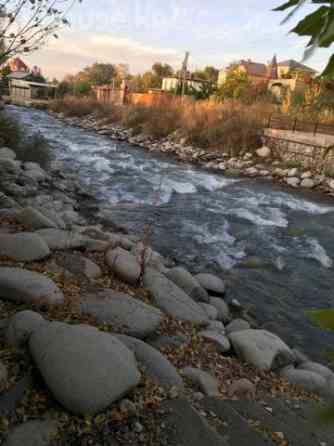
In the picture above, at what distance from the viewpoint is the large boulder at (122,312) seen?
3324mm

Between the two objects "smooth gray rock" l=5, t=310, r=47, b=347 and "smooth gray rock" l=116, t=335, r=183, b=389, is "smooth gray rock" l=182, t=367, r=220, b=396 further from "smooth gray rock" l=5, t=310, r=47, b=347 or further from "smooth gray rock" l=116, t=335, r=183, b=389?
"smooth gray rock" l=5, t=310, r=47, b=347

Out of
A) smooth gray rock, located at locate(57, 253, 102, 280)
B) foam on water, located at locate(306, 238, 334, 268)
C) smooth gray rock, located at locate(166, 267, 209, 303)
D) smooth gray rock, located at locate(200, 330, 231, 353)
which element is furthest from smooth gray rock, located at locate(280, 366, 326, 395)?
foam on water, located at locate(306, 238, 334, 268)

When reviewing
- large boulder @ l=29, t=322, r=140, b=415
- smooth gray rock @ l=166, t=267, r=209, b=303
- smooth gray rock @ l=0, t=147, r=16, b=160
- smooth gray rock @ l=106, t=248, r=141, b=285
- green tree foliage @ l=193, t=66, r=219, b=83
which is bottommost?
smooth gray rock @ l=166, t=267, r=209, b=303

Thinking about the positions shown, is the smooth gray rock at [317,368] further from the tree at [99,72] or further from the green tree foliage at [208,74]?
the tree at [99,72]

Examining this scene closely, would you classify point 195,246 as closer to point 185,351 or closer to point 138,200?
point 138,200

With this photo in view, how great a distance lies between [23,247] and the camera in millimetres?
4035

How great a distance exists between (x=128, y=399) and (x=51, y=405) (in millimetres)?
431

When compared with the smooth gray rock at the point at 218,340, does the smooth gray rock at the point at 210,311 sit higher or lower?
lower

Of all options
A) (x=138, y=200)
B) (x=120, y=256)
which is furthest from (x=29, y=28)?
(x=138, y=200)

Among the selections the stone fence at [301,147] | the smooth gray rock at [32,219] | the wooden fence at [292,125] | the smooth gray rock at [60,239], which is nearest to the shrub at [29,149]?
the smooth gray rock at [32,219]

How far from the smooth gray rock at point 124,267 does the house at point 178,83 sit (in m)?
33.1

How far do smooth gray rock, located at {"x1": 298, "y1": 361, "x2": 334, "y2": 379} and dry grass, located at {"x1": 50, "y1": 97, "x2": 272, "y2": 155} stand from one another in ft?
45.8

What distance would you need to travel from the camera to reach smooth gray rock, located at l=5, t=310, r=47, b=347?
2.59m

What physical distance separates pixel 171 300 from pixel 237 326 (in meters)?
1.01
